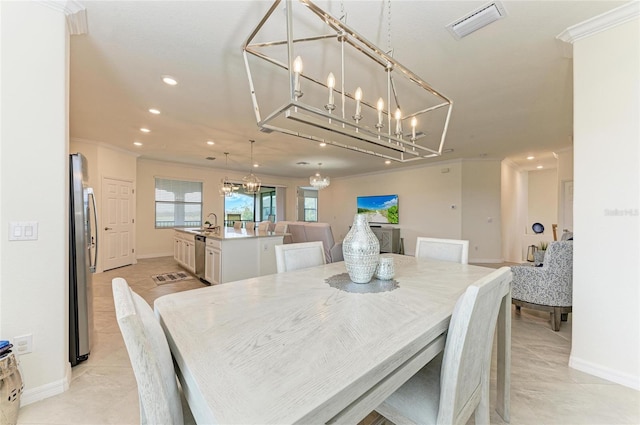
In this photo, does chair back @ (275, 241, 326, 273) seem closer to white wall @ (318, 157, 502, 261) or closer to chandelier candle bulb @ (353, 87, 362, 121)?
chandelier candle bulb @ (353, 87, 362, 121)

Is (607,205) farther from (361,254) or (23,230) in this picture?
(23,230)

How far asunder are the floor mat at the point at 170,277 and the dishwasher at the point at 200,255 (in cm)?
35

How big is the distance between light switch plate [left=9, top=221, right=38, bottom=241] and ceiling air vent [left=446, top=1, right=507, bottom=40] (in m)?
3.08

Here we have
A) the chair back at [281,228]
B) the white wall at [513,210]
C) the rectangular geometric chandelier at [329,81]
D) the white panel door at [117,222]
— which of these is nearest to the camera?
the rectangular geometric chandelier at [329,81]

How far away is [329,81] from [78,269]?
7.87 feet

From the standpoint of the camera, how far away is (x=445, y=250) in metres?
2.42

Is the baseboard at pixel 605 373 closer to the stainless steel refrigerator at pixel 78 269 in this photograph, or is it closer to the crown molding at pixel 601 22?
the crown molding at pixel 601 22

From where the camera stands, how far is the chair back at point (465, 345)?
907 millimetres

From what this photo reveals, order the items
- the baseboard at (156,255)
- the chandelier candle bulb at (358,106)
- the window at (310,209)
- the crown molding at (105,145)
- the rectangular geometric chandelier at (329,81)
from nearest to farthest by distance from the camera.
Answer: the rectangular geometric chandelier at (329,81) → the chandelier candle bulb at (358,106) → the crown molding at (105,145) → the baseboard at (156,255) → the window at (310,209)

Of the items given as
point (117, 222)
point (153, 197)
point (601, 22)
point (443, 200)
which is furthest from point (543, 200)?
point (117, 222)

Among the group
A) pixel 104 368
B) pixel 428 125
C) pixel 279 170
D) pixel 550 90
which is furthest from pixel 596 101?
pixel 279 170

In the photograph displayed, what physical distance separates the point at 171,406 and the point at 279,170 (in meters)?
7.61

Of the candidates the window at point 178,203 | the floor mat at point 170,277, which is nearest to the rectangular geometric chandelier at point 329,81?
the floor mat at point 170,277

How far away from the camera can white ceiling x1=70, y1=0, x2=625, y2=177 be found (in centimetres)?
175
